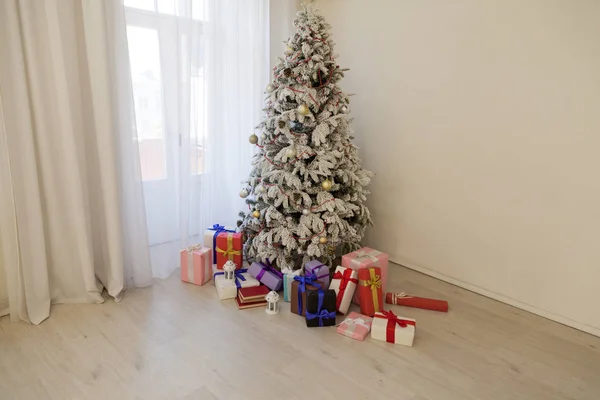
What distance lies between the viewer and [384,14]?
300 centimetres

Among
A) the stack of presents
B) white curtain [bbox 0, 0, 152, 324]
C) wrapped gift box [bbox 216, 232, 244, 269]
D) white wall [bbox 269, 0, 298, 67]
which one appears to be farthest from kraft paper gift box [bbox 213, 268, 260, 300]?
white wall [bbox 269, 0, 298, 67]

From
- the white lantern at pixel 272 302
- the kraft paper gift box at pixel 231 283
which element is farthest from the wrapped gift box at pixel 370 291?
the kraft paper gift box at pixel 231 283

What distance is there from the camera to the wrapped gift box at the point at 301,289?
234 cm

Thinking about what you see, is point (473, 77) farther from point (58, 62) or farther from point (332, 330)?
→ point (58, 62)

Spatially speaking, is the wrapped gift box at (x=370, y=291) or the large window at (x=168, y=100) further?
the large window at (x=168, y=100)

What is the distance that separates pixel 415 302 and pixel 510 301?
2.11 ft

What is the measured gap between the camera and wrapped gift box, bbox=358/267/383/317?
92.9 inches

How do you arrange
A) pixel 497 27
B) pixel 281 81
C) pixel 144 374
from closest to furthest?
A: pixel 144 374
pixel 497 27
pixel 281 81

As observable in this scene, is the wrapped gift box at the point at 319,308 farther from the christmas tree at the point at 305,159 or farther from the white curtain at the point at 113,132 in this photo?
the white curtain at the point at 113,132

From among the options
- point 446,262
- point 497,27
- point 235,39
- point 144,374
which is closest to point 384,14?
point 497,27

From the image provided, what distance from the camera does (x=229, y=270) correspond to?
2580mm

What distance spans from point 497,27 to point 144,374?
8.89ft

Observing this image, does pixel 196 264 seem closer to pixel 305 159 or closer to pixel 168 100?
pixel 305 159

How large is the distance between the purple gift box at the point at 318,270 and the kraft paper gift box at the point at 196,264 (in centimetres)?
70
